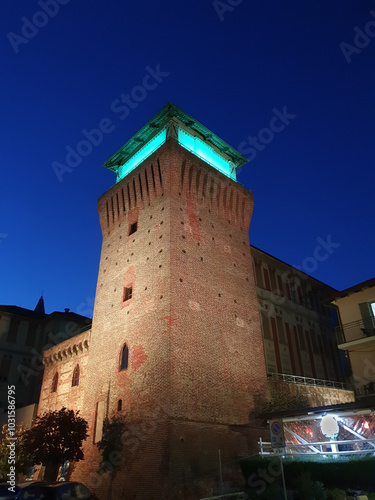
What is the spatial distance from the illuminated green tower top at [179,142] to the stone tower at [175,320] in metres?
0.09

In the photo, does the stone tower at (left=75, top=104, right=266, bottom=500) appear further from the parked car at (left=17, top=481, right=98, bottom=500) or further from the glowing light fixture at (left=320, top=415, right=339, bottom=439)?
the glowing light fixture at (left=320, top=415, right=339, bottom=439)

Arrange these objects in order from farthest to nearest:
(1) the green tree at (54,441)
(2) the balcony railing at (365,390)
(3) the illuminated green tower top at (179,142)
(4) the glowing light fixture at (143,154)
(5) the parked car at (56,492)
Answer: (4) the glowing light fixture at (143,154) < (3) the illuminated green tower top at (179,142) < (2) the balcony railing at (365,390) < (1) the green tree at (54,441) < (5) the parked car at (56,492)

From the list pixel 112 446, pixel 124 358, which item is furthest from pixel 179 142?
pixel 112 446

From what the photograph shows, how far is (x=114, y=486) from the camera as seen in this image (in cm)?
1494

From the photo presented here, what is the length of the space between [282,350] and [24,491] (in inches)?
649

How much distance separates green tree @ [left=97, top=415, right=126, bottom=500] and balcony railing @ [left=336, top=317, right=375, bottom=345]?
12.0m

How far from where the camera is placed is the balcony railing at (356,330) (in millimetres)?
19203

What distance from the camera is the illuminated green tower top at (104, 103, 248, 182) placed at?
22781 millimetres

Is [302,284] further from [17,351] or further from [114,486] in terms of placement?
[17,351]

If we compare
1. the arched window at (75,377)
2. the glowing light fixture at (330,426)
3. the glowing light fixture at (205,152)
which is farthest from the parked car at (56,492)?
the glowing light fixture at (205,152)

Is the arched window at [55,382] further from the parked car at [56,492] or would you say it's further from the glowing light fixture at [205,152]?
the glowing light fixture at [205,152]

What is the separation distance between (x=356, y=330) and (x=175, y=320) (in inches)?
395

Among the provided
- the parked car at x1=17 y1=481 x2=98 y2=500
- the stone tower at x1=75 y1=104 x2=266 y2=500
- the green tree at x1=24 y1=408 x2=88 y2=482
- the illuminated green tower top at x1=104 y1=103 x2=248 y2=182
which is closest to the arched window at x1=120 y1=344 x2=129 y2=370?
the stone tower at x1=75 y1=104 x2=266 y2=500

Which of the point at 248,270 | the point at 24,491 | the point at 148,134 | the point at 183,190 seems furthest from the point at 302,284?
the point at 24,491
